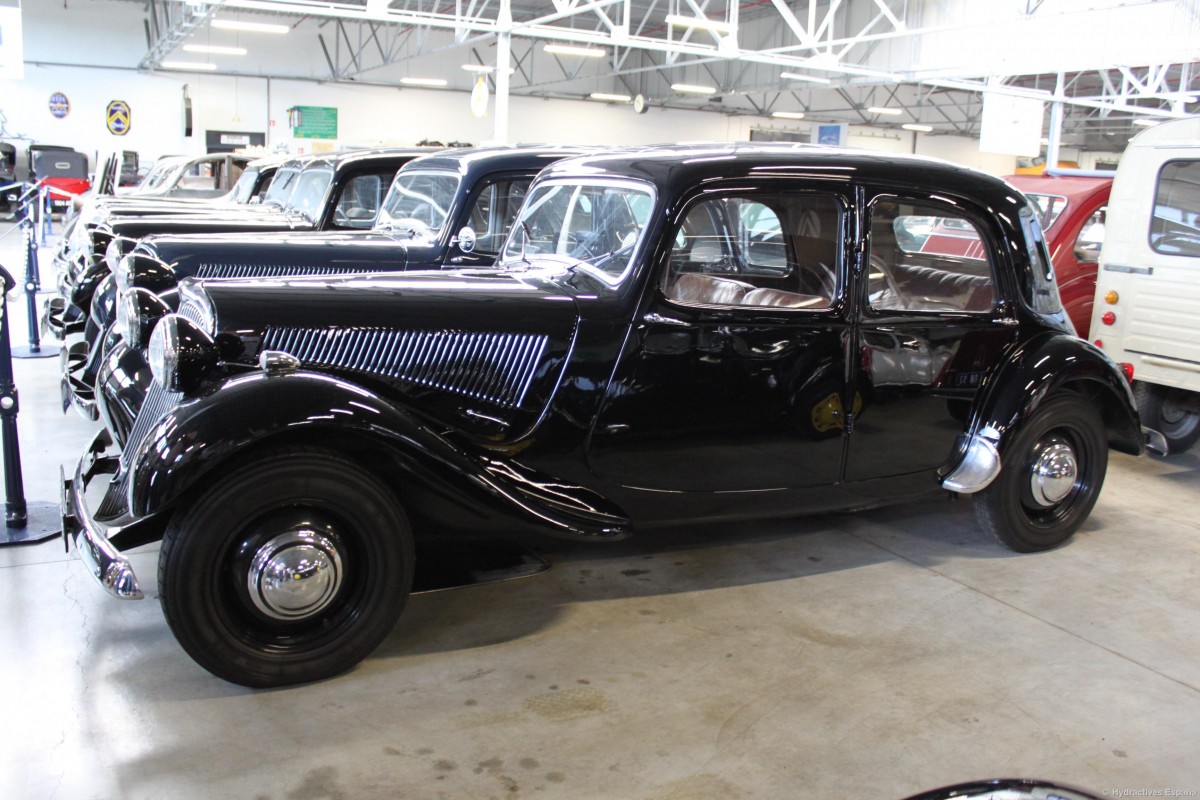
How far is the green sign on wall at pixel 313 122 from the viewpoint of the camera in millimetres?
26817

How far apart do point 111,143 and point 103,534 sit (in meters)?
26.5

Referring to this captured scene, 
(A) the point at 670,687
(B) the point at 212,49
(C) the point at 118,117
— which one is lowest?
(A) the point at 670,687

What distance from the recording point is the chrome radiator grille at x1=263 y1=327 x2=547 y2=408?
3.16 m

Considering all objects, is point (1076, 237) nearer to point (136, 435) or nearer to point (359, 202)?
point (359, 202)

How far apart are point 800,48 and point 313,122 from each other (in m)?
16.1

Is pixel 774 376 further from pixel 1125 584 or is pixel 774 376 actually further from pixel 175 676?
pixel 175 676

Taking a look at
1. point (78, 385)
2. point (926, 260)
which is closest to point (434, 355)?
point (926, 260)

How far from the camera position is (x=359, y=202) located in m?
7.16

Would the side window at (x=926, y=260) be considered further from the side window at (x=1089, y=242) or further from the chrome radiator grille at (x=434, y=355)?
the side window at (x=1089, y=242)

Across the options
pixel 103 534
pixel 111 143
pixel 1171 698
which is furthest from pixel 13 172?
pixel 1171 698

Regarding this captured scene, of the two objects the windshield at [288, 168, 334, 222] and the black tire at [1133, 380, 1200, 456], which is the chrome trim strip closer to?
the black tire at [1133, 380, 1200, 456]

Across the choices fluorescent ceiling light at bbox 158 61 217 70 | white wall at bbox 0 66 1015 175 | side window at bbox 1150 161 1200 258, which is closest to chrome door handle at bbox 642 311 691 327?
side window at bbox 1150 161 1200 258

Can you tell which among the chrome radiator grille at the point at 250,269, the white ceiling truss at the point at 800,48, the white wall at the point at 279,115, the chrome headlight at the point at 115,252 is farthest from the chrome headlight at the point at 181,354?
the white wall at the point at 279,115

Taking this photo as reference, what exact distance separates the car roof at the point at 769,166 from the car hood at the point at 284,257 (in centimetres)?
178
